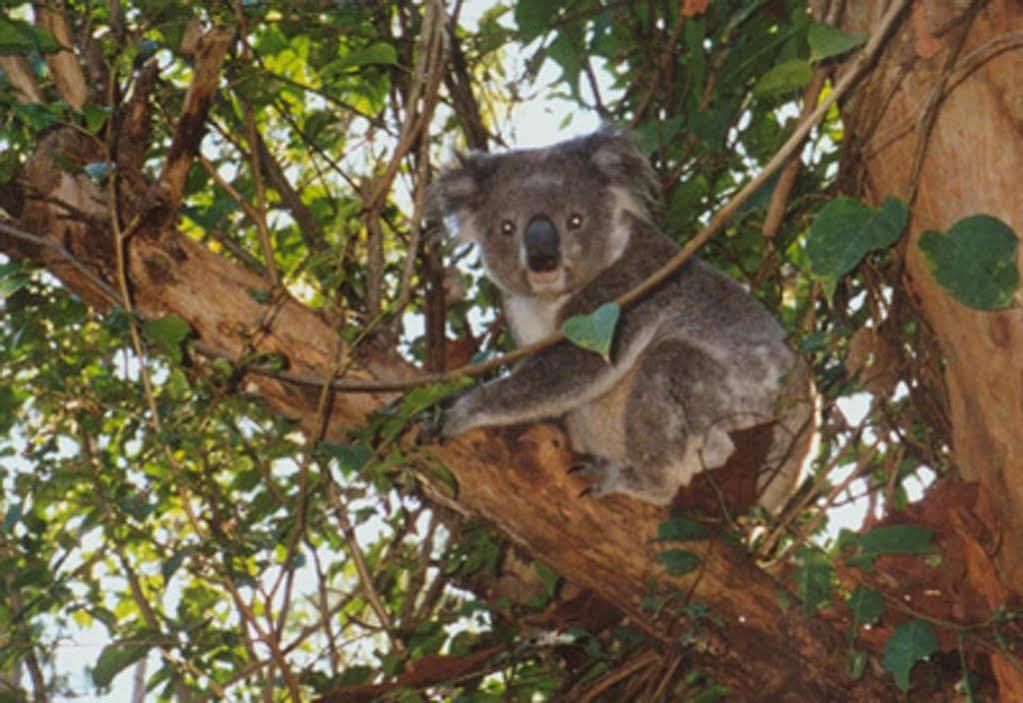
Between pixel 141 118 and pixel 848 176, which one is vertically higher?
pixel 141 118

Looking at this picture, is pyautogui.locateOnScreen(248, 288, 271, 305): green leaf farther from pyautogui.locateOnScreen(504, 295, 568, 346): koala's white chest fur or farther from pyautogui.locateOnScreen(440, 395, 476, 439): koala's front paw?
pyautogui.locateOnScreen(504, 295, 568, 346): koala's white chest fur

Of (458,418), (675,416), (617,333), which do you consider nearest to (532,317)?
(617,333)

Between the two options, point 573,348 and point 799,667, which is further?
point 573,348

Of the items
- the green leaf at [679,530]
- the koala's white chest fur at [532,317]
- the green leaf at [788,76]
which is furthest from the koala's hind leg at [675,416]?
the green leaf at [788,76]

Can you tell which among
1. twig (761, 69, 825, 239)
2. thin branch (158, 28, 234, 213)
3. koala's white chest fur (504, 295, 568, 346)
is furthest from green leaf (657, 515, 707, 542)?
thin branch (158, 28, 234, 213)

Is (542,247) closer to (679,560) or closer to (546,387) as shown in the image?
(546,387)

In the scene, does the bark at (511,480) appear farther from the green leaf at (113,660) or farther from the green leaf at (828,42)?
the green leaf at (828,42)

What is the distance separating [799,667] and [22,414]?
9.37 ft

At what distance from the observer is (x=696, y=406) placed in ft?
12.0

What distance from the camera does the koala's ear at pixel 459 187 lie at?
13.7ft

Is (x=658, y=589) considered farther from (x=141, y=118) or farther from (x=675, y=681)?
(x=141, y=118)

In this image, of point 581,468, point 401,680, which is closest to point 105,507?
point 401,680

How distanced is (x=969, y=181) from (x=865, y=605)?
36.2 inches

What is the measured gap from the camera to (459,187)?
13.7 ft
